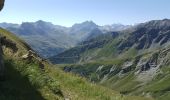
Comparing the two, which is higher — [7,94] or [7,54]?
[7,54]

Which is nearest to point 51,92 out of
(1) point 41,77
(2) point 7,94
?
(1) point 41,77

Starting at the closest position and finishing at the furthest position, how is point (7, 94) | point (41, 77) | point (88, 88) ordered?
1. point (7, 94)
2. point (41, 77)
3. point (88, 88)

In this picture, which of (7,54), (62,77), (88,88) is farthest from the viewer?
(62,77)

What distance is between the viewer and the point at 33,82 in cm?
1486

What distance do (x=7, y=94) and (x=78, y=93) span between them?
6.45 meters

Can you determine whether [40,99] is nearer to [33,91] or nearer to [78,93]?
[33,91]

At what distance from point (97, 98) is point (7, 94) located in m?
6.36

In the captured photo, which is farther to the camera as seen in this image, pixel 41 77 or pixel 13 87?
pixel 41 77

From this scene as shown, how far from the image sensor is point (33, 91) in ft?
45.3

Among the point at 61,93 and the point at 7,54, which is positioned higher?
the point at 7,54

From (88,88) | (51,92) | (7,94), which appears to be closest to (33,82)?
(51,92)

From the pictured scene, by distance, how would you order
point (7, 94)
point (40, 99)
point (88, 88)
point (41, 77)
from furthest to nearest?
point (88, 88)
point (41, 77)
point (40, 99)
point (7, 94)

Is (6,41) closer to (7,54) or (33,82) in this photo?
(7,54)

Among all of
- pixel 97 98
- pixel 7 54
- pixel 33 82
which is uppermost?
pixel 7 54
